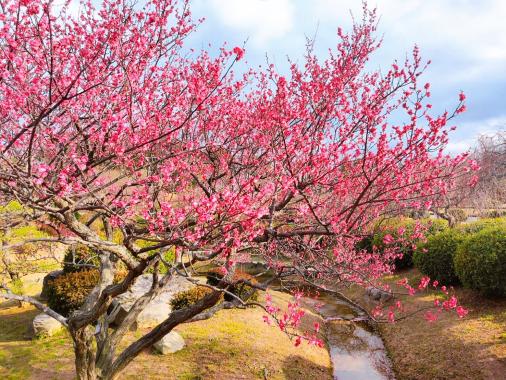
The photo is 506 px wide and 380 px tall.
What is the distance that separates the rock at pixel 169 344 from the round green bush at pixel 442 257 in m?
7.50

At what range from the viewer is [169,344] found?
7.57 m

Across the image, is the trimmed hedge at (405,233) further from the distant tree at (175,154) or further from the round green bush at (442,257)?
the distant tree at (175,154)

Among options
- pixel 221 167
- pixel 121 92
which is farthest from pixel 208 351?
pixel 121 92

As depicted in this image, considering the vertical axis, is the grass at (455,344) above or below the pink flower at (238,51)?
below

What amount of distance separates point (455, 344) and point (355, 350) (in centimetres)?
223

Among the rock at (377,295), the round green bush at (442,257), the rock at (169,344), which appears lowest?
the rock at (169,344)

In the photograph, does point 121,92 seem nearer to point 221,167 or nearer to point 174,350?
point 221,167

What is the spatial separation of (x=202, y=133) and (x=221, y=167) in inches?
26.6

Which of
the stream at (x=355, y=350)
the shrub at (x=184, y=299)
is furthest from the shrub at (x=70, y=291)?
the stream at (x=355, y=350)

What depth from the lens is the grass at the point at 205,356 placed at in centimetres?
682

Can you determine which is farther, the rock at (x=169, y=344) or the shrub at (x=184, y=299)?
the shrub at (x=184, y=299)

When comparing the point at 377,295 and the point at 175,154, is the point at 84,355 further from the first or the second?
the point at 377,295

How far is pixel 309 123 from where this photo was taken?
543 centimetres

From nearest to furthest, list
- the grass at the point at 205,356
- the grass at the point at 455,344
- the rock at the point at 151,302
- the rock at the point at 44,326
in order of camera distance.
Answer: the grass at the point at 205,356 < the grass at the point at 455,344 < the rock at the point at 44,326 < the rock at the point at 151,302
